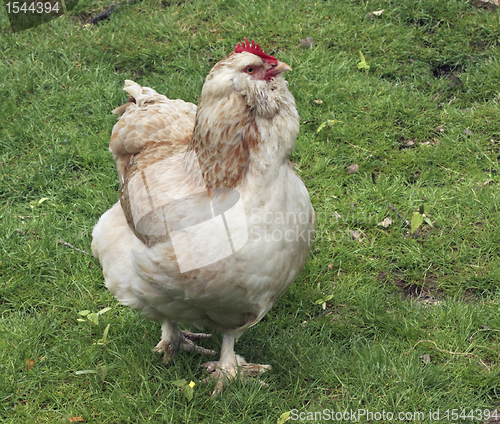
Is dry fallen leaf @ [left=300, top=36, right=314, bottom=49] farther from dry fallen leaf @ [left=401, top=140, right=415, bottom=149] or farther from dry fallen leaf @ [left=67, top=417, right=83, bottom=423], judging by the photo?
dry fallen leaf @ [left=67, top=417, right=83, bottom=423]

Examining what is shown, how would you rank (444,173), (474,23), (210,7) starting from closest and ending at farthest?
(444,173) → (474,23) → (210,7)

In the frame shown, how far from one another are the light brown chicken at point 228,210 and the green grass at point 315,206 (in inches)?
26.3

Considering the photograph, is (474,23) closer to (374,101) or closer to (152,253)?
(374,101)

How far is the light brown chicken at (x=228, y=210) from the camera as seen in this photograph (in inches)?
99.3

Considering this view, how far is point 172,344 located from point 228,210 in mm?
1244

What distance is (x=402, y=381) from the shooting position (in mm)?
3041

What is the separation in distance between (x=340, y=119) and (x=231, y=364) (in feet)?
8.91

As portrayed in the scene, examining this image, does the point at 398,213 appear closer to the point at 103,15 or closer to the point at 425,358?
the point at 425,358

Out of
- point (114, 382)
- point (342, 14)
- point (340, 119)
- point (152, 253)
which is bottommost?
point (114, 382)

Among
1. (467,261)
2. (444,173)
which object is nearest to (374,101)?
(444,173)

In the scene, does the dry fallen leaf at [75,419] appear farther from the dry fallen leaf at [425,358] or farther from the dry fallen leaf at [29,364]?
the dry fallen leaf at [425,358]

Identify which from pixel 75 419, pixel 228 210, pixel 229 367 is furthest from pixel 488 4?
pixel 75 419

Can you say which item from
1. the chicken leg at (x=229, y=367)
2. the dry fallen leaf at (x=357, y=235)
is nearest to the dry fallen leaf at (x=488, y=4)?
the dry fallen leaf at (x=357, y=235)

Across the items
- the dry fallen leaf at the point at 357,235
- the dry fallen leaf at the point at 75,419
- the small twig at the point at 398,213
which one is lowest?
the dry fallen leaf at the point at 75,419
